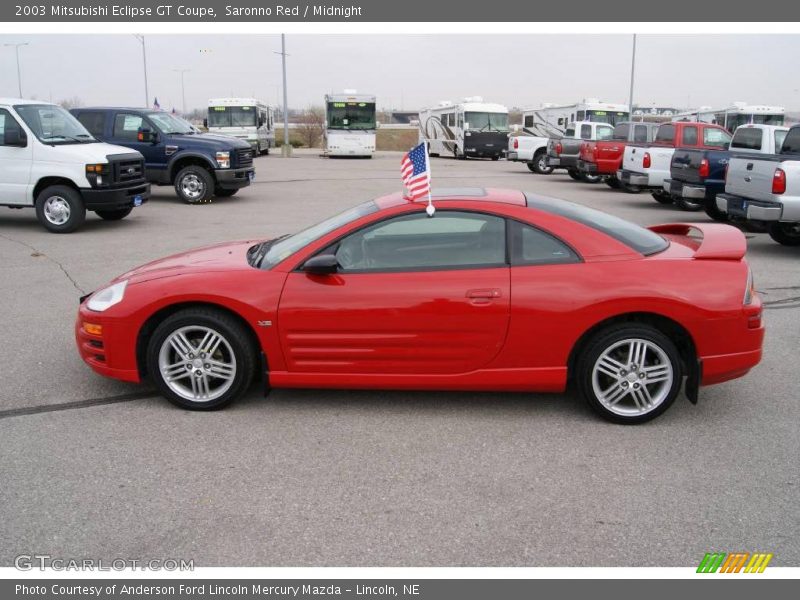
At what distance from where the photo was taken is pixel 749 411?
4.96 m

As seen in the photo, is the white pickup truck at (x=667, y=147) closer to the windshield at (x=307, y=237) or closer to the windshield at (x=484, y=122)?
the windshield at (x=307, y=237)

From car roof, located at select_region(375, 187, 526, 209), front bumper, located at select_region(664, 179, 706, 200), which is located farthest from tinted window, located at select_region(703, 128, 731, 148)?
car roof, located at select_region(375, 187, 526, 209)

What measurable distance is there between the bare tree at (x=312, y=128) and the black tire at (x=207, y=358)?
183 ft

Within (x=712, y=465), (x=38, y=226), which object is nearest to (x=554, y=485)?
(x=712, y=465)

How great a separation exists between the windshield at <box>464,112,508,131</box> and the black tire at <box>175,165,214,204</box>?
73.1 feet

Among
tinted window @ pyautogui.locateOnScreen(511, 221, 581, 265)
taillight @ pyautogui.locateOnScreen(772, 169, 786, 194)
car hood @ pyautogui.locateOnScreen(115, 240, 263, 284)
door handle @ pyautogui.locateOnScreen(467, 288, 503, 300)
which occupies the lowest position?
door handle @ pyautogui.locateOnScreen(467, 288, 503, 300)

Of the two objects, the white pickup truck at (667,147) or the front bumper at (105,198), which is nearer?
the front bumper at (105,198)

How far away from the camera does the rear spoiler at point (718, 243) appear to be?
4.80 m

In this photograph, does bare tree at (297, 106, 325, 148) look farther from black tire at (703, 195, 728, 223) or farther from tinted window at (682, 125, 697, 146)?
black tire at (703, 195, 728, 223)

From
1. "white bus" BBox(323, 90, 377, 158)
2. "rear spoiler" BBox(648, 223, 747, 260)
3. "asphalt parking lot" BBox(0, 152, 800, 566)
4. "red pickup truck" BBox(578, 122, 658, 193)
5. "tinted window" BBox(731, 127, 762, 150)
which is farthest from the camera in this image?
"white bus" BBox(323, 90, 377, 158)

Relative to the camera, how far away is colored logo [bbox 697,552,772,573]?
3.23m

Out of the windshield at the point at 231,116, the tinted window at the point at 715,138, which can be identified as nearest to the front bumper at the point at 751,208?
the tinted window at the point at 715,138

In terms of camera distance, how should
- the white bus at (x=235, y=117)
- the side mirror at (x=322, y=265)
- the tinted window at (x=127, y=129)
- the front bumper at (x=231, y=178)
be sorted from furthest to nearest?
1. the white bus at (x=235, y=117)
2. the front bumper at (x=231, y=178)
3. the tinted window at (x=127, y=129)
4. the side mirror at (x=322, y=265)

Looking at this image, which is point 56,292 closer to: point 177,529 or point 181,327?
point 181,327
